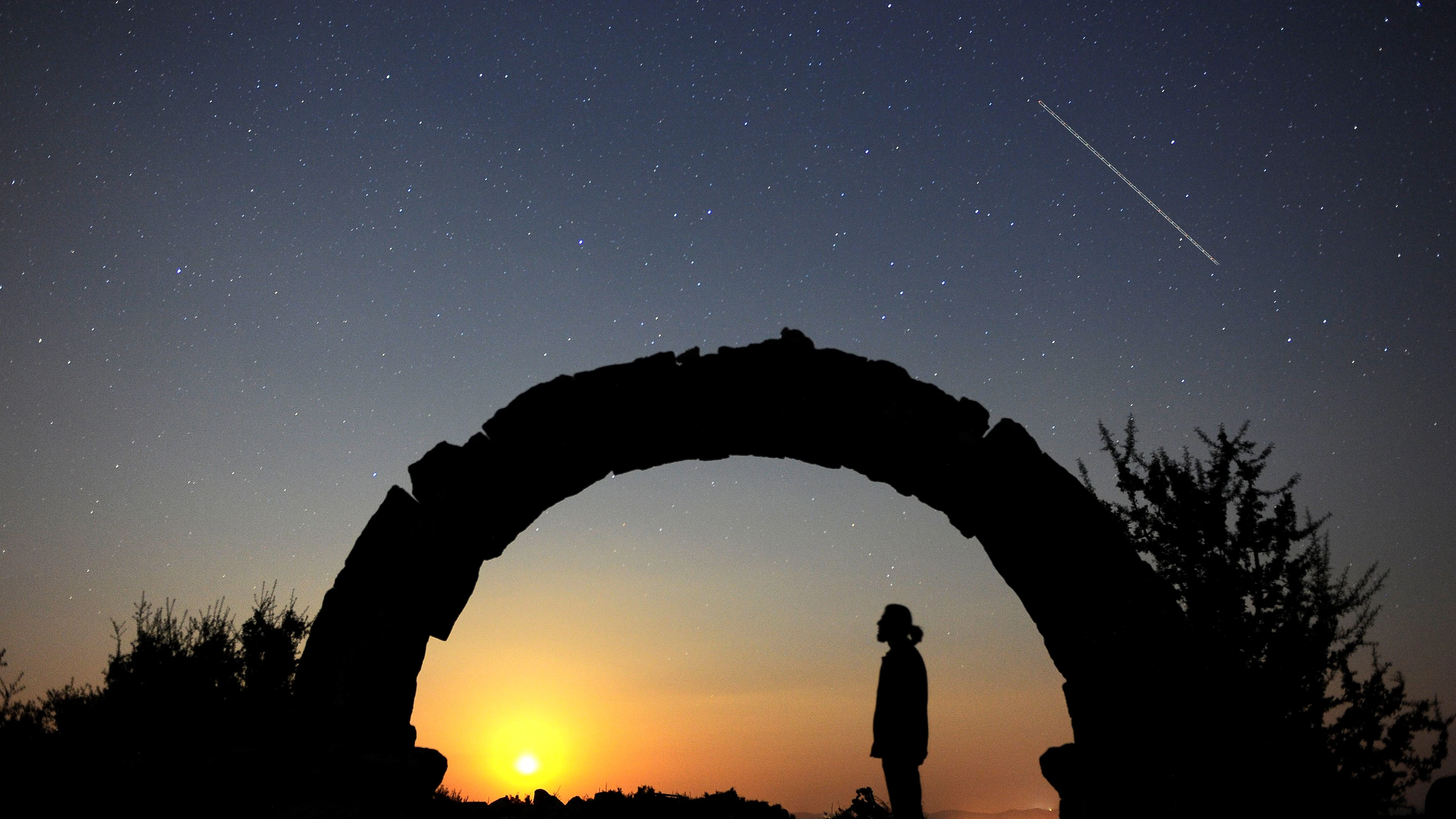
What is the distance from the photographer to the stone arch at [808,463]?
17.3 feet

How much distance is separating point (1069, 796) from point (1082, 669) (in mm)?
789

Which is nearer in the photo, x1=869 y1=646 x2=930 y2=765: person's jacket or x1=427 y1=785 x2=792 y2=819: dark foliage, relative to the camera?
x1=869 y1=646 x2=930 y2=765: person's jacket

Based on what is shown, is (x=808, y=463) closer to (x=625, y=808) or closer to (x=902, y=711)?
(x=902, y=711)

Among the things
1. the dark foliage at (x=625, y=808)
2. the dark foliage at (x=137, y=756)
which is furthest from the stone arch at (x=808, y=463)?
the dark foliage at (x=625, y=808)

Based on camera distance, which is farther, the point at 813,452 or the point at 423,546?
the point at 813,452

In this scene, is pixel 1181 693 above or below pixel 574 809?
above

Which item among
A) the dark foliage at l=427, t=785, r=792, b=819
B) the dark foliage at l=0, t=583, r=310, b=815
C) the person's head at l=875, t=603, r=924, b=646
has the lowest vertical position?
the dark foliage at l=427, t=785, r=792, b=819

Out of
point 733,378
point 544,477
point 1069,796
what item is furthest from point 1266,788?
point 544,477

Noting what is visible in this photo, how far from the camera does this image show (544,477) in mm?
6340

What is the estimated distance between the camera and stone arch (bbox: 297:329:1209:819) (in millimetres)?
5277

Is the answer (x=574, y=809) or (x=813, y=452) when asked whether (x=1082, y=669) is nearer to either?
(x=813, y=452)

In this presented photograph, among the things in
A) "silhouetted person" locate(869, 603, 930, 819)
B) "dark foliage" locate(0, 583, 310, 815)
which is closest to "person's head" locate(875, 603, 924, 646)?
"silhouetted person" locate(869, 603, 930, 819)

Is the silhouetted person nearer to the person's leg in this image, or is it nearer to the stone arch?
the person's leg

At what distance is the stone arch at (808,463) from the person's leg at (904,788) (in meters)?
0.88
